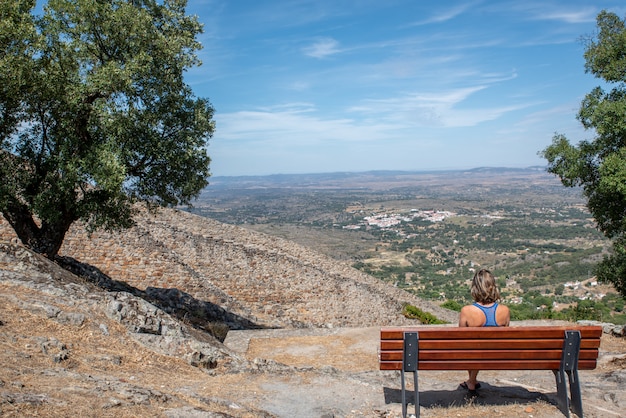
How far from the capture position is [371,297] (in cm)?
1958

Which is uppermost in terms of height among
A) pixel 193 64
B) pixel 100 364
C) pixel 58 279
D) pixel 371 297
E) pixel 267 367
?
pixel 193 64

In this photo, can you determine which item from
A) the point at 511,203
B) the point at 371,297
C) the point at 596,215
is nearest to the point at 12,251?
the point at 596,215

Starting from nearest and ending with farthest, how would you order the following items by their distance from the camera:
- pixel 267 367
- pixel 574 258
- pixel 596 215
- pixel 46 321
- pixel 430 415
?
pixel 430 415 → pixel 46 321 → pixel 267 367 → pixel 596 215 → pixel 574 258

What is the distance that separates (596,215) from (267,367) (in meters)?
8.10

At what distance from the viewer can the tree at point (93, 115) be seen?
8.94 metres

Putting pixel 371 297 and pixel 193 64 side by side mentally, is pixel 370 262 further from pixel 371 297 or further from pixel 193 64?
pixel 193 64

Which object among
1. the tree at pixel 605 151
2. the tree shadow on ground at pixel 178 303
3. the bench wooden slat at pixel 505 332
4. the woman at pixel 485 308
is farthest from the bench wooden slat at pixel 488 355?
the tree shadow on ground at pixel 178 303

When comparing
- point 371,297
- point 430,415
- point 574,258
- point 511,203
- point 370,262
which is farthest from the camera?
point 511,203

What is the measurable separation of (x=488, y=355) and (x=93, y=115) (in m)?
8.25

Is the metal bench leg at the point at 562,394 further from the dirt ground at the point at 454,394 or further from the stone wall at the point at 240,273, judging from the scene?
the stone wall at the point at 240,273

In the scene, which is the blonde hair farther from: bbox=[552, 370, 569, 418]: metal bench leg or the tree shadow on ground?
the tree shadow on ground

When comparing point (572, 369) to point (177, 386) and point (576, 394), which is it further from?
point (177, 386)

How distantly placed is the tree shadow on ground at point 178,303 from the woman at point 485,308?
8.62 meters

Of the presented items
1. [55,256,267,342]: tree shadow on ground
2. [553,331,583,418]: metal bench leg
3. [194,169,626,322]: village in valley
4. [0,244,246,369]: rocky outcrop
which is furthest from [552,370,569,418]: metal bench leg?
[55,256,267,342]: tree shadow on ground
